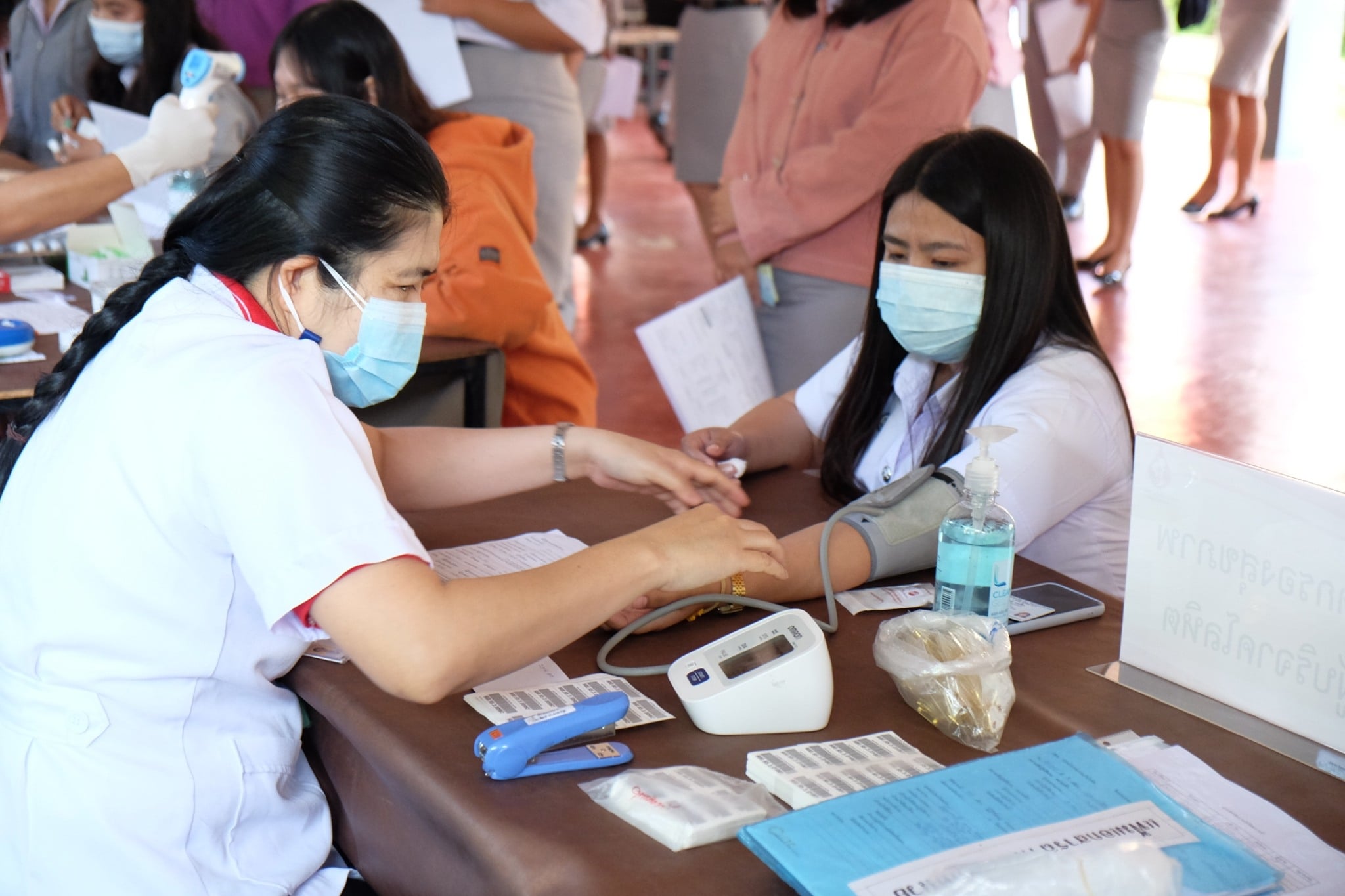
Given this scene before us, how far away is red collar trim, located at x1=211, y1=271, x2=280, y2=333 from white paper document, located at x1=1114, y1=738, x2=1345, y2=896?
0.83 meters

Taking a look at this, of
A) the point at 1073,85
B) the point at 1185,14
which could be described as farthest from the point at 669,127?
Answer: the point at 1185,14

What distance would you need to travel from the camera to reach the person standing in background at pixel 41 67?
136 inches

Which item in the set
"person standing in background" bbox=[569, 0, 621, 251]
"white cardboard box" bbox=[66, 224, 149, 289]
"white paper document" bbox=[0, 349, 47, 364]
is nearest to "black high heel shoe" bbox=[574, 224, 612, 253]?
"person standing in background" bbox=[569, 0, 621, 251]

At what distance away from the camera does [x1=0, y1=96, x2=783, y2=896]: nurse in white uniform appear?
38.5 inches

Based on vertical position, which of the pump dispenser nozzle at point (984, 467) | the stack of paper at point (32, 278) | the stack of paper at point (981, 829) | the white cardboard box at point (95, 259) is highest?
the pump dispenser nozzle at point (984, 467)

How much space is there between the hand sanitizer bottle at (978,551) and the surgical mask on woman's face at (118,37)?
2.68 m

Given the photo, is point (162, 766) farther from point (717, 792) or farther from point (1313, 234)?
point (1313, 234)

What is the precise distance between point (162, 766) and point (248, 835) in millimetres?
100

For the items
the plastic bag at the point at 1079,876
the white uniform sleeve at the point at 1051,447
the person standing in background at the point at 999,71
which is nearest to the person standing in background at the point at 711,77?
the person standing in background at the point at 999,71

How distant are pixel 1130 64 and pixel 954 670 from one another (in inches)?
194

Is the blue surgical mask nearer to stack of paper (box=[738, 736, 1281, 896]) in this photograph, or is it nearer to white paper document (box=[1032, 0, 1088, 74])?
stack of paper (box=[738, 736, 1281, 896])

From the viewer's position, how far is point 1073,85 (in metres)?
5.95

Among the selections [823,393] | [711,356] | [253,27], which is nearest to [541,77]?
[253,27]

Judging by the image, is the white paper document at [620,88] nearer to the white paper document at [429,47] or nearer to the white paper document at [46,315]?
the white paper document at [429,47]
